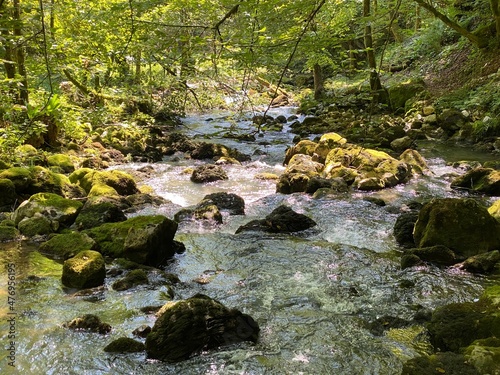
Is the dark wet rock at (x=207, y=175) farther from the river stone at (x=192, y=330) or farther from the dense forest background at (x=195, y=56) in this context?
the river stone at (x=192, y=330)

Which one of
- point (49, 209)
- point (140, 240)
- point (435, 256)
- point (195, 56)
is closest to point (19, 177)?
point (49, 209)

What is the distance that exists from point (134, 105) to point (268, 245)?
12.4m

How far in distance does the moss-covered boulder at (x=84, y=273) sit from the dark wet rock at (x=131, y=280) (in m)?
0.25

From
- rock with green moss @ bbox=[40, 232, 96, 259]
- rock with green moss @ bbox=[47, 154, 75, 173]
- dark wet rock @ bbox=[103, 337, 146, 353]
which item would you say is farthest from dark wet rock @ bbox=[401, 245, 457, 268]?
rock with green moss @ bbox=[47, 154, 75, 173]

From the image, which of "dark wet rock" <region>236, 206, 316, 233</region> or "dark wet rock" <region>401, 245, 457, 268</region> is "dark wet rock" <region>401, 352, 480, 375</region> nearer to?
"dark wet rock" <region>401, 245, 457, 268</region>

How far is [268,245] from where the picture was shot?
708 cm

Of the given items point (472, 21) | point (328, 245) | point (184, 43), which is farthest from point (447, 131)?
point (184, 43)

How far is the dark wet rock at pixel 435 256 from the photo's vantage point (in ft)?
19.3

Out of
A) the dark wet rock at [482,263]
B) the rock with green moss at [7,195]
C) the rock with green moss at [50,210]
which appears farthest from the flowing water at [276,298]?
the rock with green moss at [7,195]

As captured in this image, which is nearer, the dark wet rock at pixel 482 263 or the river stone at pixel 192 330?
the river stone at pixel 192 330

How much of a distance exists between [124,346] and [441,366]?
282cm

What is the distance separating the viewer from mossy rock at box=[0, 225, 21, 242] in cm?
710

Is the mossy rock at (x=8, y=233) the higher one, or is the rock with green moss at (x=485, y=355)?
the rock with green moss at (x=485, y=355)

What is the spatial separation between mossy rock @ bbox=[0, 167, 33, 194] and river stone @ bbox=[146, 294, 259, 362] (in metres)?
6.60
